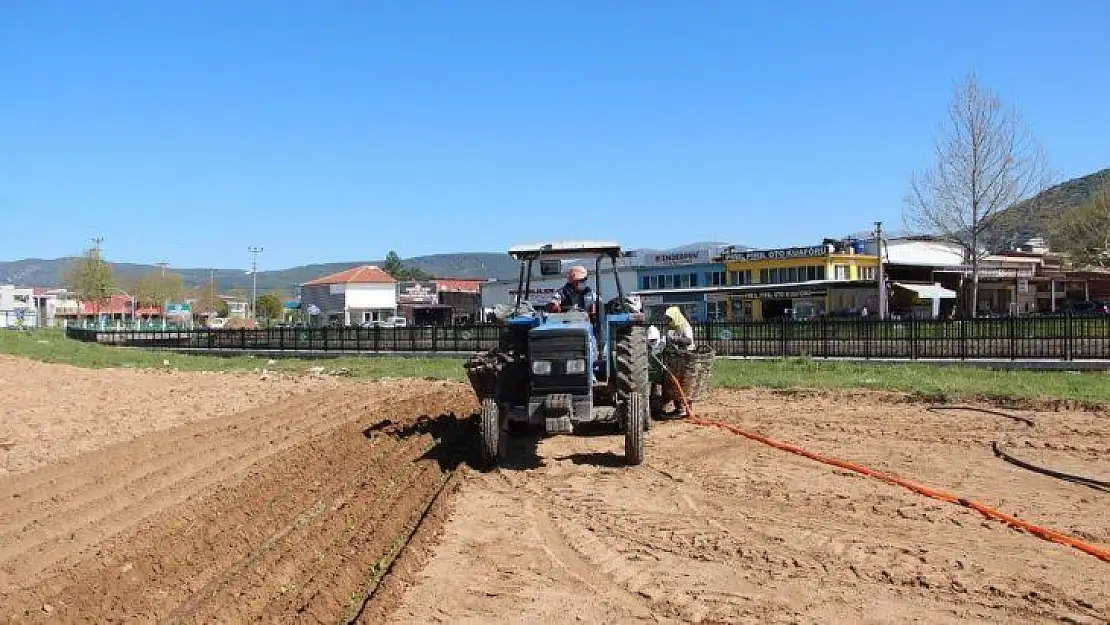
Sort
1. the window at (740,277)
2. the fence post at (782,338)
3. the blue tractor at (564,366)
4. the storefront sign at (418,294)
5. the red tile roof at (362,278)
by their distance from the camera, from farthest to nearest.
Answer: the red tile roof at (362,278) < the storefront sign at (418,294) < the window at (740,277) < the fence post at (782,338) < the blue tractor at (564,366)

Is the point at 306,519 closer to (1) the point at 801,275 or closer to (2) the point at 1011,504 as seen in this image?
(2) the point at 1011,504

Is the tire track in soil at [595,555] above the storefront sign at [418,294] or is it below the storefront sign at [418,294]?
below

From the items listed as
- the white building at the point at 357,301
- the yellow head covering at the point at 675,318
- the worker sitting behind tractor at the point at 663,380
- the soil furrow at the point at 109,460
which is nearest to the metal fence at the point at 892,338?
the yellow head covering at the point at 675,318

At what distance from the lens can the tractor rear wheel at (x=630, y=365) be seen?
34.0 ft

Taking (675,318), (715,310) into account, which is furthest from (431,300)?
(675,318)

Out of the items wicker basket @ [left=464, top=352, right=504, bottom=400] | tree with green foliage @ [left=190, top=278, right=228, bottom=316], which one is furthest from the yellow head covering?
tree with green foliage @ [left=190, top=278, right=228, bottom=316]

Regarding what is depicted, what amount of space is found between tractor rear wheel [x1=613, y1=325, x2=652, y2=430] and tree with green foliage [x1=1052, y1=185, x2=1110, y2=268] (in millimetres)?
47354

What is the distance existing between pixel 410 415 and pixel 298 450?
296cm

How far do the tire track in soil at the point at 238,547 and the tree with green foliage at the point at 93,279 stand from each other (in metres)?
85.0

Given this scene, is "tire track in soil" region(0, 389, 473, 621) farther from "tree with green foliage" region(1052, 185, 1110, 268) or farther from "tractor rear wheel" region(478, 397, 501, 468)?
"tree with green foliage" region(1052, 185, 1110, 268)

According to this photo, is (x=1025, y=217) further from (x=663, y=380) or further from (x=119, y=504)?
(x=119, y=504)

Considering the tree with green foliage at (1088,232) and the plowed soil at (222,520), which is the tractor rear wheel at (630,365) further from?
the tree with green foliage at (1088,232)

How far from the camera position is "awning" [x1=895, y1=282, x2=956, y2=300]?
53875 millimetres

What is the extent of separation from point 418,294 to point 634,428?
84.0m
